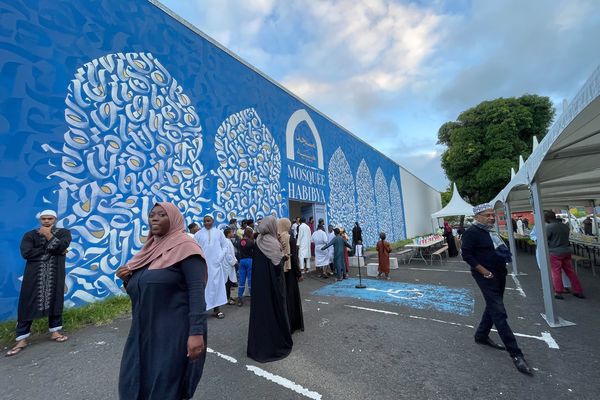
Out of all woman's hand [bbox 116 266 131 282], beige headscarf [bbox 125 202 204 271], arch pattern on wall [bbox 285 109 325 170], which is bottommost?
woman's hand [bbox 116 266 131 282]

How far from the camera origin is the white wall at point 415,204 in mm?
26006

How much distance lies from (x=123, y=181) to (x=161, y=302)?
205 inches

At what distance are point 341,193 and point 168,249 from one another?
14100 mm

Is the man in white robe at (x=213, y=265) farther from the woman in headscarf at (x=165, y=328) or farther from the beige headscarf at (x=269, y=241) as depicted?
the woman in headscarf at (x=165, y=328)

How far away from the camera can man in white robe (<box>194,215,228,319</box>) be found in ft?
16.7

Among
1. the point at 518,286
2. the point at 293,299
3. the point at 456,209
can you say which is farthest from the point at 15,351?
→ the point at 456,209

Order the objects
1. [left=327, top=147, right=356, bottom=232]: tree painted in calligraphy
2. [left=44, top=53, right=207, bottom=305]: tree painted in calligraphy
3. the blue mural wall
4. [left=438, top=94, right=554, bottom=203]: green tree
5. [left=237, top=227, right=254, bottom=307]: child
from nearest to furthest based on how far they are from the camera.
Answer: the blue mural wall, [left=44, top=53, right=207, bottom=305]: tree painted in calligraphy, [left=237, top=227, right=254, bottom=307]: child, [left=327, top=147, right=356, bottom=232]: tree painted in calligraphy, [left=438, top=94, right=554, bottom=203]: green tree

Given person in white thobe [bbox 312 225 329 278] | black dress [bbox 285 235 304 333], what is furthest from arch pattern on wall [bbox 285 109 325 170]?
black dress [bbox 285 235 304 333]

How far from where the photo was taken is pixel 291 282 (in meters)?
4.16

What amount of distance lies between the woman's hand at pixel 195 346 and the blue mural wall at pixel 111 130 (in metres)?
4.71

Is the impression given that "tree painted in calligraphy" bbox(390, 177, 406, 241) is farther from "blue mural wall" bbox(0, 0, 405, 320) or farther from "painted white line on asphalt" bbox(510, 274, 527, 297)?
"blue mural wall" bbox(0, 0, 405, 320)

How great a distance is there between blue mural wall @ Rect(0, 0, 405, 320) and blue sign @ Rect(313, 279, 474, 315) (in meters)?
3.83

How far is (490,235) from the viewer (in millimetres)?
3506

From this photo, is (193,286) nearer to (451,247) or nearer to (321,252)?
(321,252)
